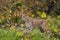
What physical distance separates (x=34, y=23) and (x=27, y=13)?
578mm

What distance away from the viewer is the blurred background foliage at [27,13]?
605 cm

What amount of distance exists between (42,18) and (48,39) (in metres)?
1.12

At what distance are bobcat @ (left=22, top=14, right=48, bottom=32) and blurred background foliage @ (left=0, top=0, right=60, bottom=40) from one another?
0.12 metres

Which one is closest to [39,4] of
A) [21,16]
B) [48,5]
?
[48,5]

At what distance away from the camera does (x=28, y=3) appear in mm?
7410

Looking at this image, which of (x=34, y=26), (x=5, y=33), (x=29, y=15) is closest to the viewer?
(x=5, y=33)

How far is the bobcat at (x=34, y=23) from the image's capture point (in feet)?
21.4

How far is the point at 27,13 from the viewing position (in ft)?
23.2

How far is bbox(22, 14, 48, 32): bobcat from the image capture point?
21.4 ft

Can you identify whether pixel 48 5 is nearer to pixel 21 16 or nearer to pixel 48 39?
pixel 21 16

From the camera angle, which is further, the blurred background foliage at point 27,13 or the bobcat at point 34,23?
the bobcat at point 34,23

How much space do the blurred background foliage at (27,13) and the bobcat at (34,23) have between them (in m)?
0.12

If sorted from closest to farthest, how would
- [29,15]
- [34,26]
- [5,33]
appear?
1. [5,33]
2. [34,26]
3. [29,15]

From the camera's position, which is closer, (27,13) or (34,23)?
(34,23)
